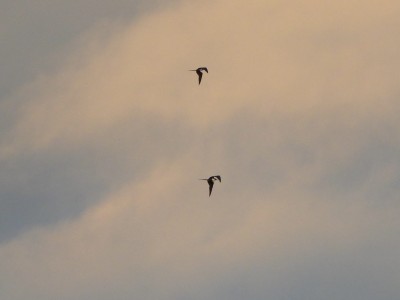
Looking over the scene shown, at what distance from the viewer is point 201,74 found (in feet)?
442

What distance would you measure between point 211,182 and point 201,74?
28590 mm

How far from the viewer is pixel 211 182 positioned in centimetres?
14012

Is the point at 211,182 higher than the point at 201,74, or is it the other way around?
the point at 201,74
